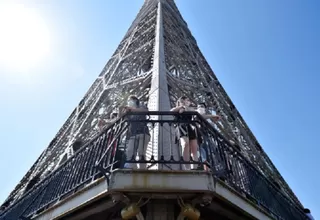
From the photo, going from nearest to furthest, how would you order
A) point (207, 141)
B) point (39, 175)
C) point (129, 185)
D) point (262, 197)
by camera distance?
1. point (129, 185)
2. point (207, 141)
3. point (262, 197)
4. point (39, 175)

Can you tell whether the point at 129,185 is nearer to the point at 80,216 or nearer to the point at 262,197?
the point at 80,216

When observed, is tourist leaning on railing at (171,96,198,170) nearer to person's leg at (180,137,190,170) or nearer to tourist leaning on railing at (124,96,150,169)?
person's leg at (180,137,190,170)

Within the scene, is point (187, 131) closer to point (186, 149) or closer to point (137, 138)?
point (186, 149)

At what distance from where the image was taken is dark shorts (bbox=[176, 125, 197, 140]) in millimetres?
4207

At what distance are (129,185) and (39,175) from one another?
813 cm

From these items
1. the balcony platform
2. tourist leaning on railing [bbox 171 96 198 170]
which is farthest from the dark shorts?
the balcony platform

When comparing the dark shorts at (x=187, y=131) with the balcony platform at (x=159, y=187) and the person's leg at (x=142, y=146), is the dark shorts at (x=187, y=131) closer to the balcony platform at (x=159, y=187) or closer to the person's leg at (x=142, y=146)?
the person's leg at (x=142, y=146)

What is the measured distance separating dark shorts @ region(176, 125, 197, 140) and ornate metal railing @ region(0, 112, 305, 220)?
Answer: 52mm

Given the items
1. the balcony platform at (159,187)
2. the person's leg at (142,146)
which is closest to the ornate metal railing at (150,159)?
the person's leg at (142,146)

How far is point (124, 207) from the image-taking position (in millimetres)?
3459

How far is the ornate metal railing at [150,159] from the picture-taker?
3.88 m

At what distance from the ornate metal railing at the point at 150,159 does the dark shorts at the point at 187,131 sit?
52 millimetres

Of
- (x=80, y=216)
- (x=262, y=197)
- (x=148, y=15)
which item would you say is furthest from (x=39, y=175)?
(x=148, y=15)

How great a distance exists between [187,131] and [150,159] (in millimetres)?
706
